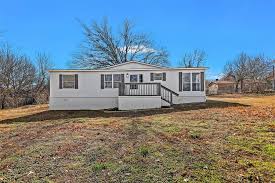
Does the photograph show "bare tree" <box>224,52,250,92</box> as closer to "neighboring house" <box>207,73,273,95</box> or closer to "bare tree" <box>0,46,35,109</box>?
"neighboring house" <box>207,73,273,95</box>

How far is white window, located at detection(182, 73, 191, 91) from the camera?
21312 mm

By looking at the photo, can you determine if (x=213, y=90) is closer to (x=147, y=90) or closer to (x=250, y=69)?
(x=250, y=69)

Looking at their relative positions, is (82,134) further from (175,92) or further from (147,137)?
(175,92)

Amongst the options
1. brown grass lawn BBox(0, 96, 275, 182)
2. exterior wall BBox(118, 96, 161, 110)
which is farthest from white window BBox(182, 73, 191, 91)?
brown grass lawn BBox(0, 96, 275, 182)

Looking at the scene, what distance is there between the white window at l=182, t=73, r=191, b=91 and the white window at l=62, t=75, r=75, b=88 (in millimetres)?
7811

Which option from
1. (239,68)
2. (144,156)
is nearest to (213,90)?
(239,68)

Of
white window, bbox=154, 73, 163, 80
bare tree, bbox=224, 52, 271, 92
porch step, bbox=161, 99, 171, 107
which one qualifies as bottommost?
porch step, bbox=161, 99, 171, 107

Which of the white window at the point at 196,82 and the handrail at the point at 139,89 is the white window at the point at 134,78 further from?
the white window at the point at 196,82

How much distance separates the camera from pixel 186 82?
21312mm

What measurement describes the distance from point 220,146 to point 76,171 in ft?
11.7

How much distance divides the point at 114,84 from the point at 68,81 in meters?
3.30

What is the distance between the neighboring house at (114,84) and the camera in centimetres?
2123

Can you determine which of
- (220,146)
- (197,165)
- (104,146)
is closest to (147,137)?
(104,146)

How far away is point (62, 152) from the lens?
7.18 meters
